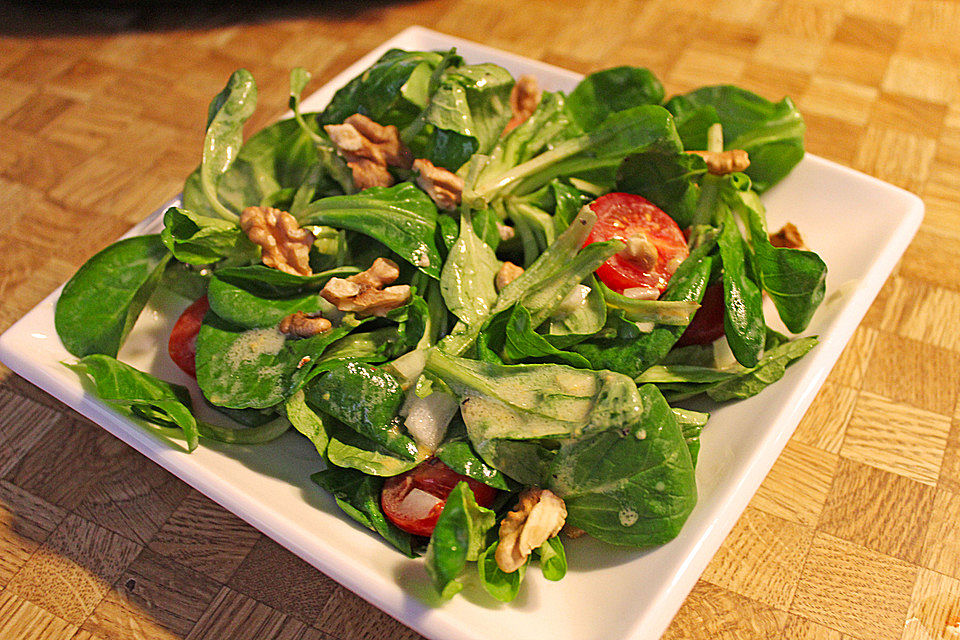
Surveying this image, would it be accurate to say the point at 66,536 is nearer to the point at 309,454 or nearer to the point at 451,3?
the point at 309,454

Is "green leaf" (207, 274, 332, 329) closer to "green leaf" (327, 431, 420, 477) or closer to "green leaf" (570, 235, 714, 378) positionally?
"green leaf" (327, 431, 420, 477)

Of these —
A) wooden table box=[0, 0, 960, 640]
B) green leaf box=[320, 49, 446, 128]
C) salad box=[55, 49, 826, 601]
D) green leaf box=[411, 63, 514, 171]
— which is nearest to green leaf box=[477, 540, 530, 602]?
salad box=[55, 49, 826, 601]

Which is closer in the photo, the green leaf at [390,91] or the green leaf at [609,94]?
the green leaf at [390,91]

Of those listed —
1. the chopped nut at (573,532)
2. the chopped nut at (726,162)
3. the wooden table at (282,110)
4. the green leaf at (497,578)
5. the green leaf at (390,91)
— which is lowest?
the wooden table at (282,110)

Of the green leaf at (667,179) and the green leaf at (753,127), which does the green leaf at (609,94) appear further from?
the green leaf at (667,179)

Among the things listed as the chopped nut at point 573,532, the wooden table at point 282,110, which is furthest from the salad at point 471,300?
the wooden table at point 282,110

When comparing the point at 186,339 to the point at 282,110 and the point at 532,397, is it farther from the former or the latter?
the point at 282,110
